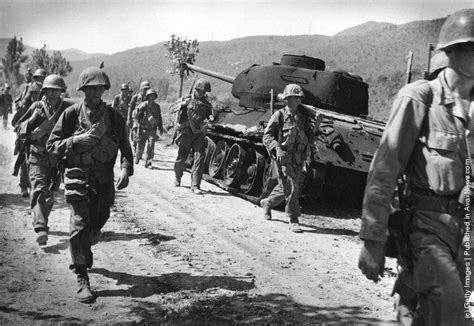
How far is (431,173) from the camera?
2.71 meters

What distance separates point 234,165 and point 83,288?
6.53 m

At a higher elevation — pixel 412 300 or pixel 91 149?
pixel 91 149

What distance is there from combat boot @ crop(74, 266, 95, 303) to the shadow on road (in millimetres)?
400

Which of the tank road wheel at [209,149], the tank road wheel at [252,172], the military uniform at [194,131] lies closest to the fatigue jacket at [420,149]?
the tank road wheel at [252,172]

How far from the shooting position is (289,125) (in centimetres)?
797

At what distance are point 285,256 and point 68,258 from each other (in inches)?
96.7

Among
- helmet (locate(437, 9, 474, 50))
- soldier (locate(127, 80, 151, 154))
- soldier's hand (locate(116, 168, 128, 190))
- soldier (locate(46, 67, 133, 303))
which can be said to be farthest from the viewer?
soldier (locate(127, 80, 151, 154))

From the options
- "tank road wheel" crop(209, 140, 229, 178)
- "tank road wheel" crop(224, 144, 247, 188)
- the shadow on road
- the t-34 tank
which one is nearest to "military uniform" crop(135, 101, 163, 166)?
the t-34 tank

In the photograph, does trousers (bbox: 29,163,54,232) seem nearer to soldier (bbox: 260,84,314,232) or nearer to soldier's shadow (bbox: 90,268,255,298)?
soldier's shadow (bbox: 90,268,255,298)

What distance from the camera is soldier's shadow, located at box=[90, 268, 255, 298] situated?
5036 millimetres

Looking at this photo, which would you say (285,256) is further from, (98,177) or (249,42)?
(249,42)

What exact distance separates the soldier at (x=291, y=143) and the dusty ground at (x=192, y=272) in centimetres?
51

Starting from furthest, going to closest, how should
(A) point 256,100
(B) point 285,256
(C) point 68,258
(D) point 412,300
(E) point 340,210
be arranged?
(A) point 256,100 → (E) point 340,210 → (B) point 285,256 → (C) point 68,258 → (D) point 412,300

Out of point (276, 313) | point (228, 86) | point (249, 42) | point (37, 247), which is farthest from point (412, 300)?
point (249, 42)
